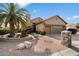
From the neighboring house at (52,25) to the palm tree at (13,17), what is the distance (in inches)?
Result: 18.4

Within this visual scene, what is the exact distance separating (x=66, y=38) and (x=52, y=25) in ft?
2.66

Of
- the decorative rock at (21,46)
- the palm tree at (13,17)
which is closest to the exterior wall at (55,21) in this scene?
the palm tree at (13,17)

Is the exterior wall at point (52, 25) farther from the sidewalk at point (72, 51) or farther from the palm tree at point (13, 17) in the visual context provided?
the sidewalk at point (72, 51)

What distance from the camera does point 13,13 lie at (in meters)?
5.71

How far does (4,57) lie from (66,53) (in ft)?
5.63

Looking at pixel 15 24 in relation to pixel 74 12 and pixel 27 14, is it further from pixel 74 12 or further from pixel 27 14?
pixel 74 12

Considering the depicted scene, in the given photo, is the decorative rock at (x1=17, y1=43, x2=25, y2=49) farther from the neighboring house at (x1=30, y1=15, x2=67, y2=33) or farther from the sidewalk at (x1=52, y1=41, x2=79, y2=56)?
the sidewalk at (x1=52, y1=41, x2=79, y2=56)

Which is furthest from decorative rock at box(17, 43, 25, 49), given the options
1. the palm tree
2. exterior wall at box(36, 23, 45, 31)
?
exterior wall at box(36, 23, 45, 31)

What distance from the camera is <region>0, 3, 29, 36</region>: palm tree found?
561 centimetres

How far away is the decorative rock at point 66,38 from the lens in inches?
237

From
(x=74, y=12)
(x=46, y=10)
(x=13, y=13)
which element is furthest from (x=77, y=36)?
(x=13, y=13)

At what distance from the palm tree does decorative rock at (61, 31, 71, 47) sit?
4.17 feet

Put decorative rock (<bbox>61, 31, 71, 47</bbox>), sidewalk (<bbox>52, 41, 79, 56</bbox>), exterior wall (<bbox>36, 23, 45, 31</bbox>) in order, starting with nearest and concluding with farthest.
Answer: sidewalk (<bbox>52, 41, 79, 56</bbox>) < exterior wall (<bbox>36, 23, 45, 31</bbox>) < decorative rock (<bbox>61, 31, 71, 47</bbox>)

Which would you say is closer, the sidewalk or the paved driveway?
the sidewalk
